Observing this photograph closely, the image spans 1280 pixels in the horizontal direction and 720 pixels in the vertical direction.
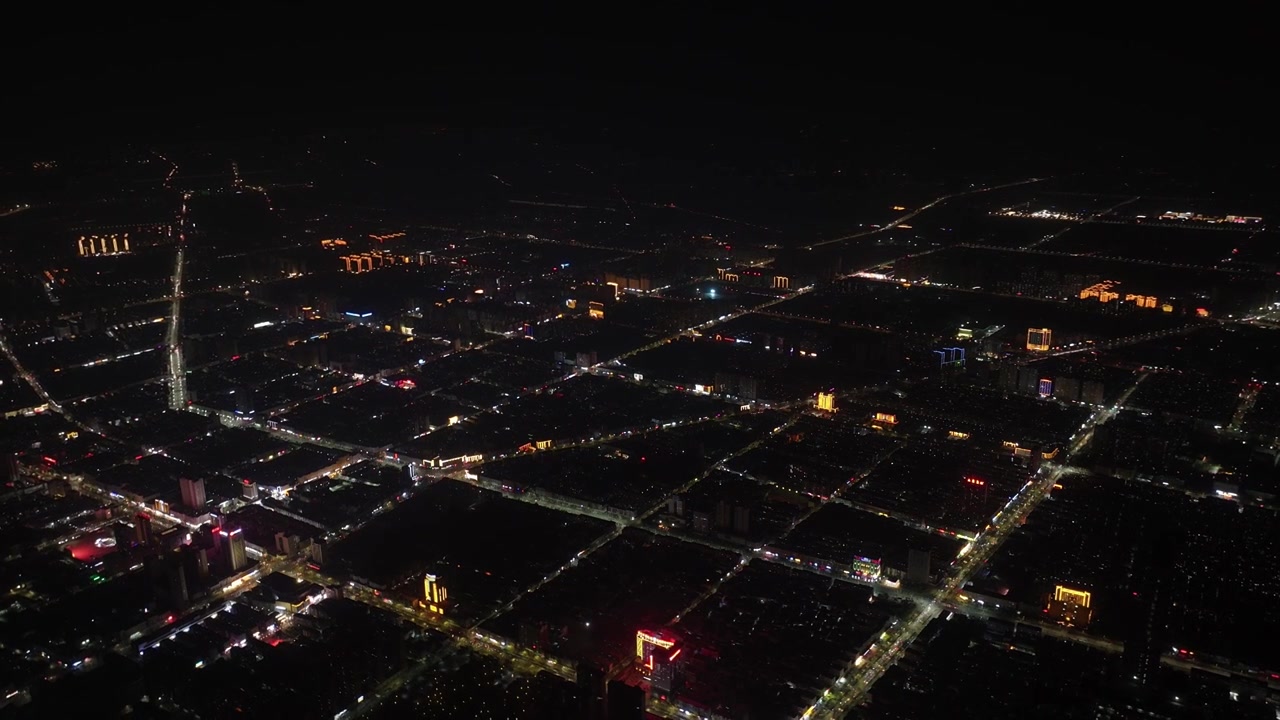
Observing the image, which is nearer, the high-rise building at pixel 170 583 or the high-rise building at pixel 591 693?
the high-rise building at pixel 591 693

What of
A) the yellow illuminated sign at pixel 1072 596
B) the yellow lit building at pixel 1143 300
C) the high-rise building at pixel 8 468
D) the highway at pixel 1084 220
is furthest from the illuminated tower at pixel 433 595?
the highway at pixel 1084 220

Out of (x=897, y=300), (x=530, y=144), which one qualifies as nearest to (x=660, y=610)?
(x=897, y=300)

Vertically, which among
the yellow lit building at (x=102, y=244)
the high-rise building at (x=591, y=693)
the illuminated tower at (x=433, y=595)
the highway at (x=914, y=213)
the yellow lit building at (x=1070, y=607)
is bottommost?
the illuminated tower at (x=433, y=595)

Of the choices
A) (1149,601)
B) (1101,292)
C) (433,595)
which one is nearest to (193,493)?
(433,595)

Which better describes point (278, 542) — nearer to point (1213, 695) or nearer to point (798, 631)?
point (798, 631)

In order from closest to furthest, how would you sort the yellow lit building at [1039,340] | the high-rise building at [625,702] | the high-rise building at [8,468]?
1. the high-rise building at [625,702]
2. the high-rise building at [8,468]
3. the yellow lit building at [1039,340]

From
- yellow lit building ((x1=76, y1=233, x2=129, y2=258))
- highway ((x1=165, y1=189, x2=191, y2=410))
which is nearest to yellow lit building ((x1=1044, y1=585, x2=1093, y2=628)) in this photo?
highway ((x1=165, y1=189, x2=191, y2=410))

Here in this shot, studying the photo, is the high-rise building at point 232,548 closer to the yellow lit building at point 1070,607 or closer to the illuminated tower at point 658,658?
the illuminated tower at point 658,658
